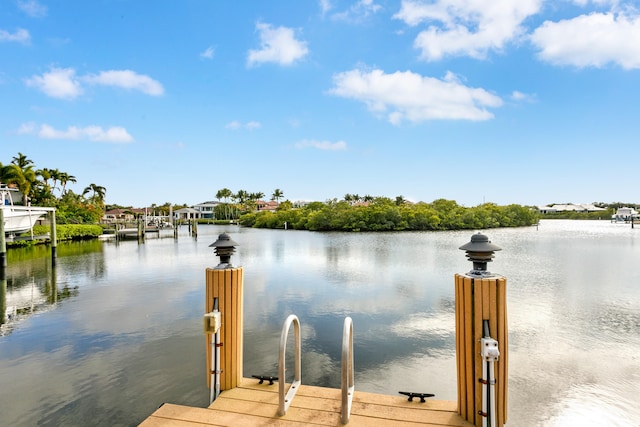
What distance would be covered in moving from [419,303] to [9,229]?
24725 mm

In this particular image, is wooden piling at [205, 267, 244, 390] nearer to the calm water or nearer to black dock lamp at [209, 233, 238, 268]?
black dock lamp at [209, 233, 238, 268]

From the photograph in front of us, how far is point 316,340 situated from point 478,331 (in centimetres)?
486

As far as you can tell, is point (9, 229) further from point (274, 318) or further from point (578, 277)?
point (578, 277)

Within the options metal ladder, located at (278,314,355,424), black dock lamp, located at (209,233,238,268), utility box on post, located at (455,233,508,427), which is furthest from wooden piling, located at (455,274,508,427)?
black dock lamp, located at (209,233,238,268)

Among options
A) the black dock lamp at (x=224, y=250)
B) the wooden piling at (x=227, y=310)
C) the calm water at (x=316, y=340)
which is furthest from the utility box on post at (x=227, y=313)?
the calm water at (x=316, y=340)

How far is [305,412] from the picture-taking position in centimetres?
323

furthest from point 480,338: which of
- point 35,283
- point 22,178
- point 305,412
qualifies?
point 22,178

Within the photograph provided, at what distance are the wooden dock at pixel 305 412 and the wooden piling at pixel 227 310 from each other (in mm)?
229

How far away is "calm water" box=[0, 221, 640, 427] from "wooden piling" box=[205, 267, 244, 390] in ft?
5.80

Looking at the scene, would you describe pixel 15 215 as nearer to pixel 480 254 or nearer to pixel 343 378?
pixel 343 378

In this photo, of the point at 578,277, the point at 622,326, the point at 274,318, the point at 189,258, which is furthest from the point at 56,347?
the point at 578,277

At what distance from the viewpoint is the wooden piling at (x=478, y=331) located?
9.52ft

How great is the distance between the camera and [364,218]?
57594 millimetres

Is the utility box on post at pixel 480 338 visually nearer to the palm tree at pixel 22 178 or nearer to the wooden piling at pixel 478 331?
the wooden piling at pixel 478 331
